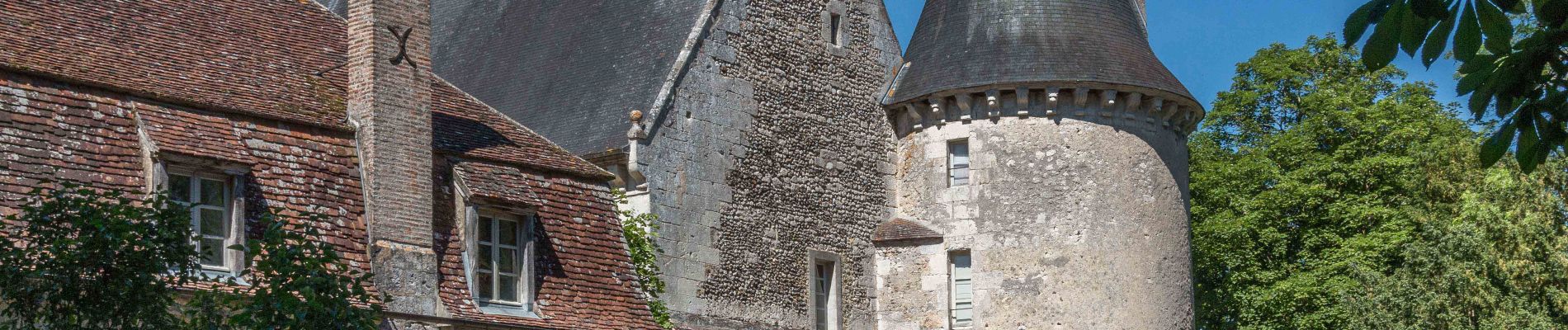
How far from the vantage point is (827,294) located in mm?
23141

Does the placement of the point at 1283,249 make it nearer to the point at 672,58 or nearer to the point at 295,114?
the point at 672,58

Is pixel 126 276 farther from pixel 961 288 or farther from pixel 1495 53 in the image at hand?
pixel 961 288

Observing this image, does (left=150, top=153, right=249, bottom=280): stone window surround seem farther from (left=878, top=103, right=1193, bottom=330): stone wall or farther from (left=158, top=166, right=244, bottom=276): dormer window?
(left=878, top=103, right=1193, bottom=330): stone wall

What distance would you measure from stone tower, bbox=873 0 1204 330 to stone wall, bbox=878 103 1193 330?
18mm

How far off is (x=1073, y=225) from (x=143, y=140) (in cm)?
1208

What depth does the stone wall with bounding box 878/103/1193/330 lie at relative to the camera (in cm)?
2277

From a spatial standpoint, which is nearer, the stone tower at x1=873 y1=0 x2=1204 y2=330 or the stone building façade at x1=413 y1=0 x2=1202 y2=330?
the stone building façade at x1=413 y1=0 x2=1202 y2=330

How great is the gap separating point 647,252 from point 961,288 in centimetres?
474

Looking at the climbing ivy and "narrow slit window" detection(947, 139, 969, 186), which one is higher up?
"narrow slit window" detection(947, 139, 969, 186)

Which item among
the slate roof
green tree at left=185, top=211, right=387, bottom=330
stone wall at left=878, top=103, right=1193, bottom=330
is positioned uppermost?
the slate roof

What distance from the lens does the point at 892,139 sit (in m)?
24.3

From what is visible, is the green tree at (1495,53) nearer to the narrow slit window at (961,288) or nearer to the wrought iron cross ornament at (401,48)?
the wrought iron cross ornament at (401,48)

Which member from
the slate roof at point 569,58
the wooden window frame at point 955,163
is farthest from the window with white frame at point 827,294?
the slate roof at point 569,58

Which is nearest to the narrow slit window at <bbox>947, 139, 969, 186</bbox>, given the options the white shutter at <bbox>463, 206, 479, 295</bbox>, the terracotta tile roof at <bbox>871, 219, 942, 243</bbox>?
the terracotta tile roof at <bbox>871, 219, 942, 243</bbox>
